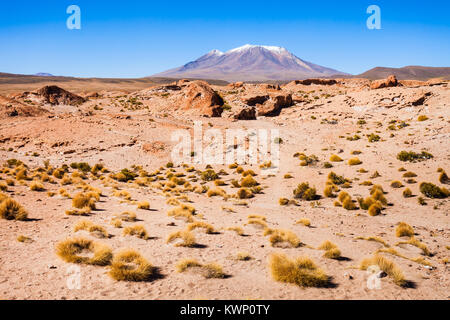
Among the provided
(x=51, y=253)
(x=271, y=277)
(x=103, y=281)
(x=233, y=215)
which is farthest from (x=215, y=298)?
(x=233, y=215)

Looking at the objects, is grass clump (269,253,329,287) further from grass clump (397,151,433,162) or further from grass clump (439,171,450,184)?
grass clump (397,151,433,162)

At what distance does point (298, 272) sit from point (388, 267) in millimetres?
2249

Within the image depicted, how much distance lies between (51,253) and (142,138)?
21739 millimetres

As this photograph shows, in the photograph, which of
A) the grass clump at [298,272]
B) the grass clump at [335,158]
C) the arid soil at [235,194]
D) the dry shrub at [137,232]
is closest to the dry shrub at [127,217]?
the arid soil at [235,194]

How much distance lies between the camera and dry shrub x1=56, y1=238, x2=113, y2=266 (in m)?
6.74

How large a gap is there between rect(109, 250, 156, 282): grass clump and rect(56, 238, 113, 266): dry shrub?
0.29 m

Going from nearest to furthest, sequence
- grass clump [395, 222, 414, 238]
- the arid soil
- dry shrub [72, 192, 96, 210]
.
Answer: the arid soil → grass clump [395, 222, 414, 238] → dry shrub [72, 192, 96, 210]

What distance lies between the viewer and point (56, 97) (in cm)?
4588

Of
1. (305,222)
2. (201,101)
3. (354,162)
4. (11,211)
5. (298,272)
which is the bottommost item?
(305,222)

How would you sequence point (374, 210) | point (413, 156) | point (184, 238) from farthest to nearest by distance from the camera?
1. point (413, 156)
2. point (374, 210)
3. point (184, 238)

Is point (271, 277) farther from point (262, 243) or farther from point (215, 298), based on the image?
point (262, 243)

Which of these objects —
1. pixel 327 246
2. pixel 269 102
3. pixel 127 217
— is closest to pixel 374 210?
pixel 327 246

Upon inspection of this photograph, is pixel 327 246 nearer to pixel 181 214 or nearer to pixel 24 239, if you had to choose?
pixel 181 214

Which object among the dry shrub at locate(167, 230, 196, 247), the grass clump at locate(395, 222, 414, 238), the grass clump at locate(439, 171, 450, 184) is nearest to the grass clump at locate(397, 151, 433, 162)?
the grass clump at locate(439, 171, 450, 184)
